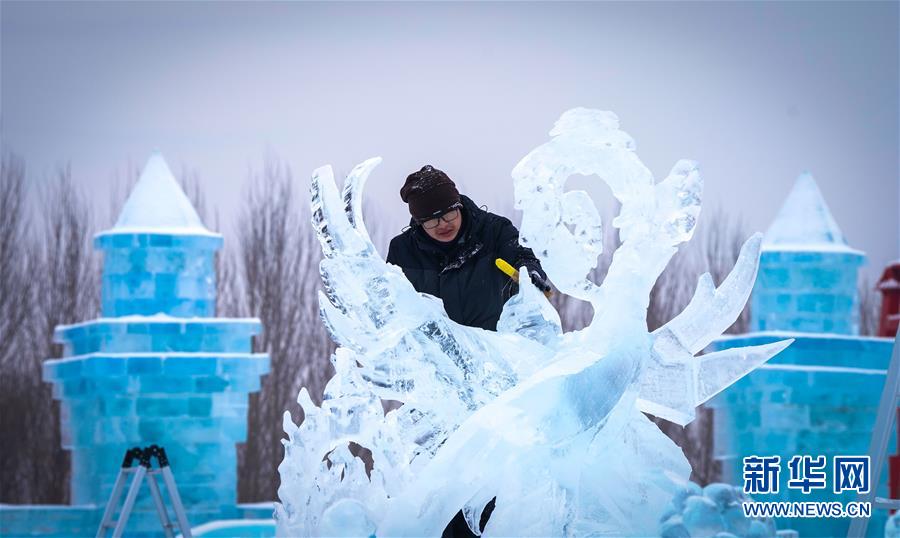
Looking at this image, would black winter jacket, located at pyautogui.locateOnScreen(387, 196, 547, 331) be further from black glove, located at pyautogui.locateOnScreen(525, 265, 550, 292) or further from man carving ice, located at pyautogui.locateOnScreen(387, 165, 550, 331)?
black glove, located at pyautogui.locateOnScreen(525, 265, 550, 292)

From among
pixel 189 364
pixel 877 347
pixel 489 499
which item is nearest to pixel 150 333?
pixel 189 364

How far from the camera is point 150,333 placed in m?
8.90

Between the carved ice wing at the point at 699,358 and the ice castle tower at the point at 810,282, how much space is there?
571 cm

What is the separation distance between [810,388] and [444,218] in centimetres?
539

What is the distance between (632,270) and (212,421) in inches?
221

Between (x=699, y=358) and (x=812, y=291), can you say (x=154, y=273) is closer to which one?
(x=812, y=291)

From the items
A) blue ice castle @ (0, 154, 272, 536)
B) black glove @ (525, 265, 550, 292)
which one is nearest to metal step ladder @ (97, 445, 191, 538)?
blue ice castle @ (0, 154, 272, 536)

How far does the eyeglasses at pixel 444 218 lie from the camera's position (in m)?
4.05

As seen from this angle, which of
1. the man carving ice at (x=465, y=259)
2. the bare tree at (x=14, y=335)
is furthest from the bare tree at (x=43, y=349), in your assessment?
the man carving ice at (x=465, y=259)

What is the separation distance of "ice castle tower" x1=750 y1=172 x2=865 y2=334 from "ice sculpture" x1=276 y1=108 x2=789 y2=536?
5737 millimetres

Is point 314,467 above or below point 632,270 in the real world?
below

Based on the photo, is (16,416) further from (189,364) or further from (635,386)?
(635,386)

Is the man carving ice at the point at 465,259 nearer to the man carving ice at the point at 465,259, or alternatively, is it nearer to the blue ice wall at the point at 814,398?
the man carving ice at the point at 465,259

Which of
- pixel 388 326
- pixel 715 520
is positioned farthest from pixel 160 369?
pixel 715 520
